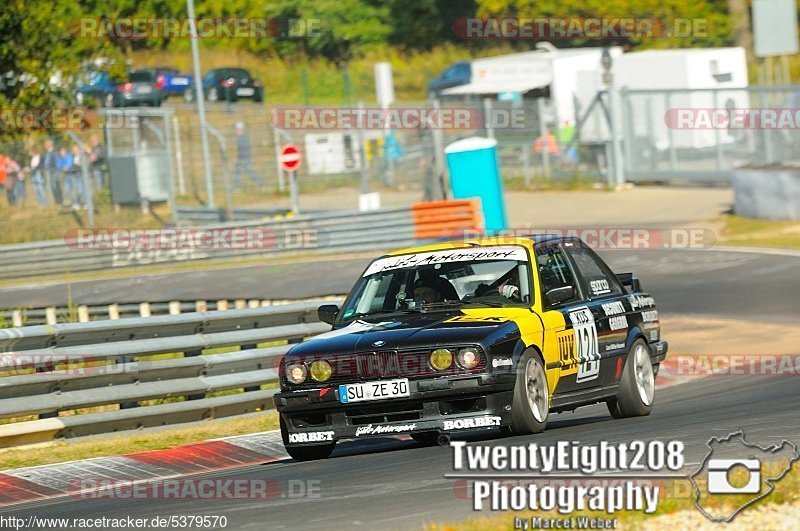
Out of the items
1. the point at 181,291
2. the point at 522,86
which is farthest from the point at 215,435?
the point at 522,86

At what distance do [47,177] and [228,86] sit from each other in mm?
25293

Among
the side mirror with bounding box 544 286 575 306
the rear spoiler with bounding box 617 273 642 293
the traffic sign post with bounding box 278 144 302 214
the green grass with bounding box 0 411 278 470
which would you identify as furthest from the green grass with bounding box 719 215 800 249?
the side mirror with bounding box 544 286 575 306

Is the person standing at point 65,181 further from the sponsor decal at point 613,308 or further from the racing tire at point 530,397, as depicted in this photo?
the racing tire at point 530,397

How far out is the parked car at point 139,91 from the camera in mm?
52938

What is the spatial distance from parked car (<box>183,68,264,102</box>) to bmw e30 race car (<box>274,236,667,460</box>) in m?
45.5

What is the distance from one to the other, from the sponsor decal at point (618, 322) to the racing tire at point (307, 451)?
7.59 ft

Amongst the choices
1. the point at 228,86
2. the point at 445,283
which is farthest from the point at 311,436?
the point at 228,86

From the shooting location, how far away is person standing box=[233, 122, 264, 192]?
35.7m

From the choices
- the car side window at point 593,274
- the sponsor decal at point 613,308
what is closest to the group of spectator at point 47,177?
the car side window at point 593,274

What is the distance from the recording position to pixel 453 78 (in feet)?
168

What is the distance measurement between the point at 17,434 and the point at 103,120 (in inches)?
940

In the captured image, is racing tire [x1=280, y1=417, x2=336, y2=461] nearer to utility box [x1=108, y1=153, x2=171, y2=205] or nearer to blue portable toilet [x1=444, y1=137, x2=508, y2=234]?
blue portable toilet [x1=444, y1=137, x2=508, y2=234]

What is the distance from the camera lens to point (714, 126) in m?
33.5

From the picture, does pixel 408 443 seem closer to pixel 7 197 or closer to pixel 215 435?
pixel 215 435
